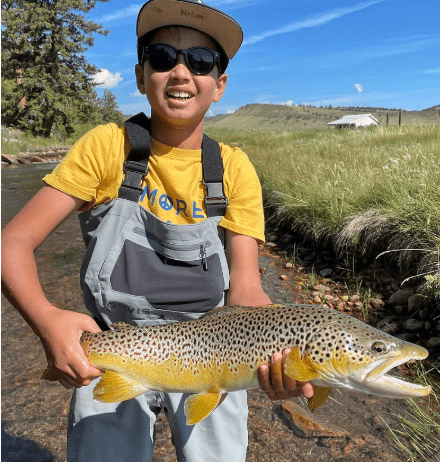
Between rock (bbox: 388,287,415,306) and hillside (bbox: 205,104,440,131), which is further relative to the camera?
hillside (bbox: 205,104,440,131)

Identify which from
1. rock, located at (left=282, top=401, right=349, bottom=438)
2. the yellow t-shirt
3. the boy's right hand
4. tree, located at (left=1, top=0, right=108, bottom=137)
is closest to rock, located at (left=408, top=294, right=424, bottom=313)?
rock, located at (left=282, top=401, right=349, bottom=438)

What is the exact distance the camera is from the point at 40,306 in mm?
1838

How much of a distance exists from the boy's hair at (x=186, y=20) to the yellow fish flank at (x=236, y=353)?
1481mm

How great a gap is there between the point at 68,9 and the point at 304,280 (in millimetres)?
50555

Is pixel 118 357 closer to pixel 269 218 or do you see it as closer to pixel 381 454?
pixel 381 454

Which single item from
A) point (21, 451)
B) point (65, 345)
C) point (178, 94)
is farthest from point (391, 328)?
point (65, 345)

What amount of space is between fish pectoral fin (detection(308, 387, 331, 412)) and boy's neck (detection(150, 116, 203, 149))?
4.56 ft

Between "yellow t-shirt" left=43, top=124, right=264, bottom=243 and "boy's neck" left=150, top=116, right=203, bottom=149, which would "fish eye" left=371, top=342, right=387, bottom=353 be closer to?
"yellow t-shirt" left=43, top=124, right=264, bottom=243

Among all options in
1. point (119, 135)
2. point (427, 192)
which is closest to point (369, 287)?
point (427, 192)

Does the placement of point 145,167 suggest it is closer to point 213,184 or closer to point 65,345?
point 213,184

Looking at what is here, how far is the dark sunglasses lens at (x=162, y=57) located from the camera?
2303 mm

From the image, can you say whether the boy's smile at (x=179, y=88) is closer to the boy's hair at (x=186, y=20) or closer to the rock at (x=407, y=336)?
the boy's hair at (x=186, y=20)

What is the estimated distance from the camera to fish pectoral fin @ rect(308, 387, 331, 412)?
1.88 metres

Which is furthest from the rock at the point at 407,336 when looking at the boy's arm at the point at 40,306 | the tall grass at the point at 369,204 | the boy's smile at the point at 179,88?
the boy's arm at the point at 40,306
